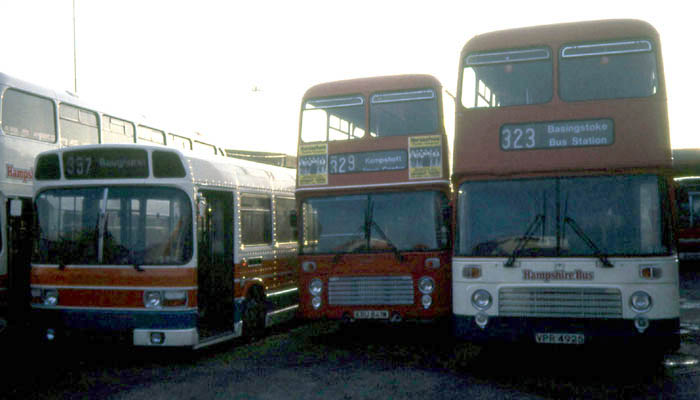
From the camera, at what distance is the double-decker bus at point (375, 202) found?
10883mm

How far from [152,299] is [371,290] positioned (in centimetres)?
325

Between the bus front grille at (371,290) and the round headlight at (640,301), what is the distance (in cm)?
347

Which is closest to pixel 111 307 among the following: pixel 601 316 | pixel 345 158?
pixel 345 158

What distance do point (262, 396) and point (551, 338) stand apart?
11.2 ft

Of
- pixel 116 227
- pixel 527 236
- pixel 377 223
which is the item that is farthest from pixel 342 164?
pixel 527 236

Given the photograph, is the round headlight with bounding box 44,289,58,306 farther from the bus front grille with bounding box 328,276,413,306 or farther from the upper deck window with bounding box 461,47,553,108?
the upper deck window with bounding box 461,47,553,108

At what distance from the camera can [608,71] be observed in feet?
29.9

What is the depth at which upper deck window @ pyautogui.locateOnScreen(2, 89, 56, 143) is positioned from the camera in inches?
443

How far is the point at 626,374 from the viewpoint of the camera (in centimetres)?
902

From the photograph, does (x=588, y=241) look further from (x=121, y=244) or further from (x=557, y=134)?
(x=121, y=244)

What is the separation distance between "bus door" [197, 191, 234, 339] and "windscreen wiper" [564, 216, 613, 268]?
513cm

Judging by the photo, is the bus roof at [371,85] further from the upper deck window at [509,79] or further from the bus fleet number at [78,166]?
the bus fleet number at [78,166]

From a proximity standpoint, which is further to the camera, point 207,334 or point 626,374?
point 207,334

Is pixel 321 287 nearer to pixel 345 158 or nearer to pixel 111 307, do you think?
pixel 345 158
